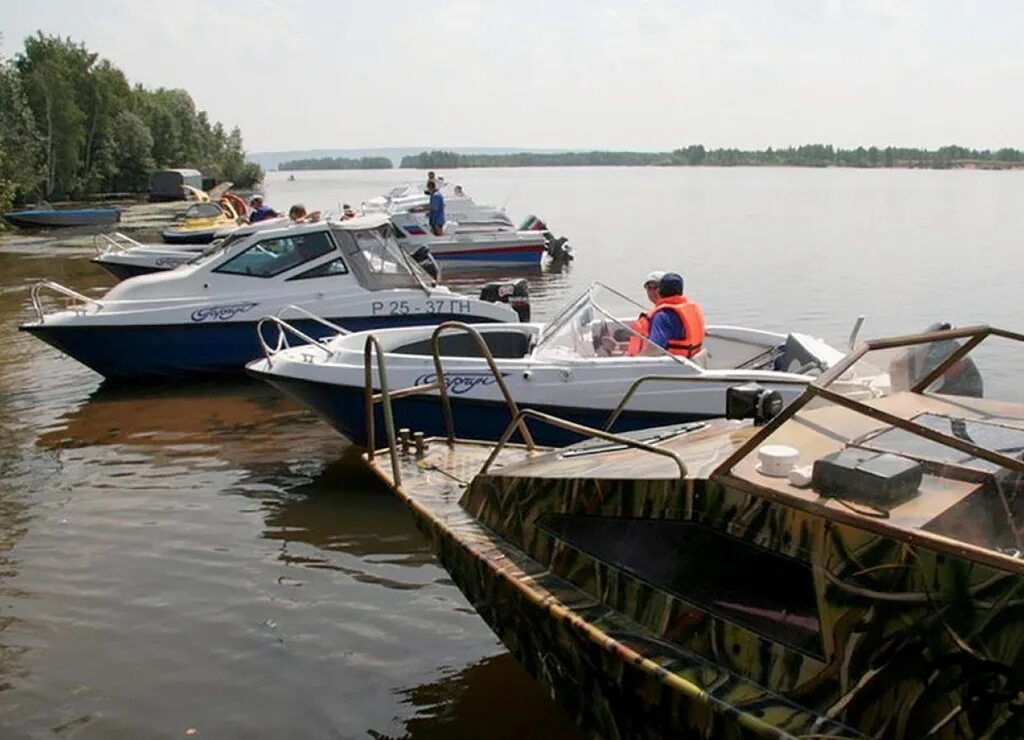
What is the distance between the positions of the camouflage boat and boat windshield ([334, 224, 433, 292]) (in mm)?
8001

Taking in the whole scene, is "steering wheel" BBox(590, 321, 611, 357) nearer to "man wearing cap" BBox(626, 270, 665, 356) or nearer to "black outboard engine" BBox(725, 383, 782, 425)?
"man wearing cap" BBox(626, 270, 665, 356)

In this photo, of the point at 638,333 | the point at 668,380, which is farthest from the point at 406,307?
the point at 668,380

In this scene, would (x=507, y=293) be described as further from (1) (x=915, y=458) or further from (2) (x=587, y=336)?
(1) (x=915, y=458)

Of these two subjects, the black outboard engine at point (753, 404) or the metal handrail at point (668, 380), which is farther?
the metal handrail at point (668, 380)

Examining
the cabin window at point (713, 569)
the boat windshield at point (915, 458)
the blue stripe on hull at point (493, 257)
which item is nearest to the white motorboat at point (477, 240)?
the blue stripe on hull at point (493, 257)

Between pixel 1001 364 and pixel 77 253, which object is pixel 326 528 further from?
pixel 77 253

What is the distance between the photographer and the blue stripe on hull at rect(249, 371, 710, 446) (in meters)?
8.27

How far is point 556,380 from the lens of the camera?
8.31 metres

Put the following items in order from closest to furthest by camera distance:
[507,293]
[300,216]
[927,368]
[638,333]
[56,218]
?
[927,368] < [638,333] < [507,293] < [300,216] < [56,218]

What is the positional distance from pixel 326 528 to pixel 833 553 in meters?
5.17

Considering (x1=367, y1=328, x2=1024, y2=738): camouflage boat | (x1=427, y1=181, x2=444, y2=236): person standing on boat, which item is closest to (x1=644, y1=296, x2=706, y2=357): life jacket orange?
(x1=367, y1=328, x2=1024, y2=738): camouflage boat

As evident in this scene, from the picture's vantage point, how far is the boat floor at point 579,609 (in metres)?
3.24

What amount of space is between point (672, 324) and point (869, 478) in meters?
5.12

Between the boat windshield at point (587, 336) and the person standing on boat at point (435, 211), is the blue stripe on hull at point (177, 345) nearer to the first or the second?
the boat windshield at point (587, 336)
